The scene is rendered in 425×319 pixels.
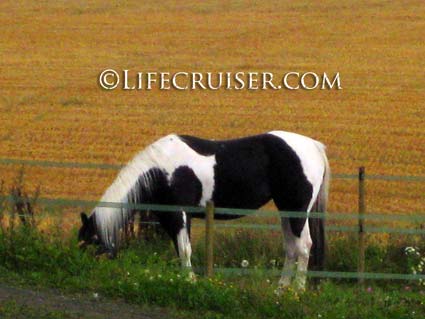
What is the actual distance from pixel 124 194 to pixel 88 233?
18.7 inches

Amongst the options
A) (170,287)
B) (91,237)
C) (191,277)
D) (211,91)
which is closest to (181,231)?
(91,237)

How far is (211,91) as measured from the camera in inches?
1302

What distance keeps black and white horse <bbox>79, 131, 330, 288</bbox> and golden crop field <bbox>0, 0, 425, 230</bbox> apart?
758cm

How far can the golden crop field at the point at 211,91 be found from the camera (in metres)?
23.9

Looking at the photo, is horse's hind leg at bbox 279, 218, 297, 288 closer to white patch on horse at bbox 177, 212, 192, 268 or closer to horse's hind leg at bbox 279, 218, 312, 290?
horse's hind leg at bbox 279, 218, 312, 290

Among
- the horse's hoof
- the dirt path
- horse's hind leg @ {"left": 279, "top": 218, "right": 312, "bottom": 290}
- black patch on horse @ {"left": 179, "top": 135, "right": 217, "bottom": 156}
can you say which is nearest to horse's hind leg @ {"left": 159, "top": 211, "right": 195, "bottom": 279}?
black patch on horse @ {"left": 179, "top": 135, "right": 217, "bottom": 156}

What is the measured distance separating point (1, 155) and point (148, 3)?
2348 cm

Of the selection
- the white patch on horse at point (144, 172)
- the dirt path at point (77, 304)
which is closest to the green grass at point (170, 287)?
the dirt path at point (77, 304)

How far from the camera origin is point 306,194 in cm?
1148

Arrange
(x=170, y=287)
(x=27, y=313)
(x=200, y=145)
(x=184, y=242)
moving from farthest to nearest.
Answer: (x=200, y=145) < (x=184, y=242) < (x=170, y=287) < (x=27, y=313)

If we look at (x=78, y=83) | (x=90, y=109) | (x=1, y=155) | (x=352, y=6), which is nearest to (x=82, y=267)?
(x=1, y=155)

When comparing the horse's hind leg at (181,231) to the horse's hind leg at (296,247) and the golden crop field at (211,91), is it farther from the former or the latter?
the golden crop field at (211,91)

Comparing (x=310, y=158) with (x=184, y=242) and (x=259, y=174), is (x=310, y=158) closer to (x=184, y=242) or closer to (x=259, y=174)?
(x=259, y=174)

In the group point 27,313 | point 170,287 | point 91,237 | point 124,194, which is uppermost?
point 124,194
